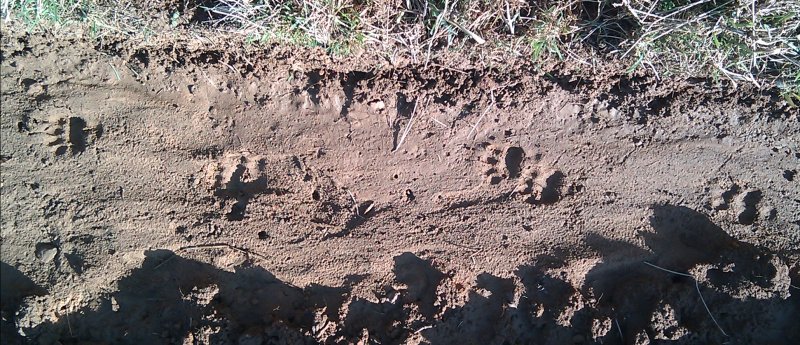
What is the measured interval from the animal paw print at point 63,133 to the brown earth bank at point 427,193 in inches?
1.1

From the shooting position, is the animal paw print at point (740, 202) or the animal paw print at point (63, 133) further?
the animal paw print at point (63, 133)

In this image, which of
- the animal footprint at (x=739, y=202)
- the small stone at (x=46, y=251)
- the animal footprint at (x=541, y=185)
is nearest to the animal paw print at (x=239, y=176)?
the small stone at (x=46, y=251)

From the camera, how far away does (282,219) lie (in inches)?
103

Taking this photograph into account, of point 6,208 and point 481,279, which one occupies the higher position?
point 6,208

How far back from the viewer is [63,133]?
2.72 metres

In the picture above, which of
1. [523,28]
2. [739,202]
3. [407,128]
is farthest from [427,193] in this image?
[739,202]

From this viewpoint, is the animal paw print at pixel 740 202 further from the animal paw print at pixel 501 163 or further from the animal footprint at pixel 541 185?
the animal paw print at pixel 501 163

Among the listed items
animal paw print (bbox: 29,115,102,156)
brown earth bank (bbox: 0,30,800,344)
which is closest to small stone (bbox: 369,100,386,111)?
brown earth bank (bbox: 0,30,800,344)

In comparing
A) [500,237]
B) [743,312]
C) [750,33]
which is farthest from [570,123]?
[743,312]

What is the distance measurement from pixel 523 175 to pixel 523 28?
2.40 feet

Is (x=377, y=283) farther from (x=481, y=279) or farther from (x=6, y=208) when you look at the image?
(x=6, y=208)

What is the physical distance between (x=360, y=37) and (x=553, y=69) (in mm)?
979

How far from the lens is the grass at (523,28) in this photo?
2.38 meters

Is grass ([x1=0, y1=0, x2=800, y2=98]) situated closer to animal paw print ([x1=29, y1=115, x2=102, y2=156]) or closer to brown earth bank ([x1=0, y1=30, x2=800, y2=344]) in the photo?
brown earth bank ([x1=0, y1=30, x2=800, y2=344])
